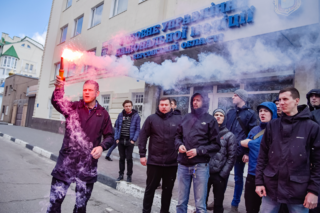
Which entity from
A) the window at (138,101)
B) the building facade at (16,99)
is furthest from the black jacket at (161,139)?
the building facade at (16,99)

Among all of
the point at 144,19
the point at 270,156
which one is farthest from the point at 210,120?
the point at 144,19

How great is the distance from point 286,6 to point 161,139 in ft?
14.9

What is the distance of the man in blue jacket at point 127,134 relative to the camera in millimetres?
5086

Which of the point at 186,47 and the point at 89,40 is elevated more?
the point at 89,40

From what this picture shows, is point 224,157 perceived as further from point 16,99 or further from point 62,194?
point 16,99

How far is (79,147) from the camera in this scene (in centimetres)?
254

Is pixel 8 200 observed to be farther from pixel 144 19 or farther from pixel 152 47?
pixel 144 19

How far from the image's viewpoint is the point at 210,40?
6.47 m

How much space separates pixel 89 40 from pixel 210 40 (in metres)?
10.3

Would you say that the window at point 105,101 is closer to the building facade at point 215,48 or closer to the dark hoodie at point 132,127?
the building facade at point 215,48

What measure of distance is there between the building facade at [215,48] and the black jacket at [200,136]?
1.37 feet

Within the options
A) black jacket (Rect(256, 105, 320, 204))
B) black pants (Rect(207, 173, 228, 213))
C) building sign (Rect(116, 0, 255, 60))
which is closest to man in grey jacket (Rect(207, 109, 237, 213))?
black pants (Rect(207, 173, 228, 213))

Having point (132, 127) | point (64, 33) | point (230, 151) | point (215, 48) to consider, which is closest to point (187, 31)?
Result: point (215, 48)

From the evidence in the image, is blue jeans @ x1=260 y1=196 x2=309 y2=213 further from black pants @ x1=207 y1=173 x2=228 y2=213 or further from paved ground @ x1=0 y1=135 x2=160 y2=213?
paved ground @ x1=0 y1=135 x2=160 y2=213
